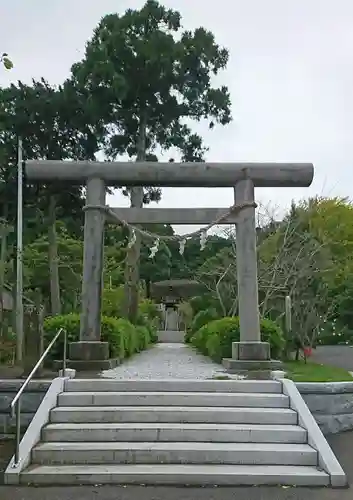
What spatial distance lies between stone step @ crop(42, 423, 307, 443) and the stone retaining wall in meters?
0.97

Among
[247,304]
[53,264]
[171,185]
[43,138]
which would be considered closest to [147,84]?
[43,138]

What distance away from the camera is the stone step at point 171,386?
6711 millimetres

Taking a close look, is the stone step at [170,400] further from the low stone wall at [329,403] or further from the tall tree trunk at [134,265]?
the tall tree trunk at [134,265]

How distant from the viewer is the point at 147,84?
1712cm

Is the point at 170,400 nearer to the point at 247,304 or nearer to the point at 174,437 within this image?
the point at 174,437

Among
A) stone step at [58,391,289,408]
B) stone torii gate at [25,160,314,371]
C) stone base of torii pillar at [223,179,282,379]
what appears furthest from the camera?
stone torii gate at [25,160,314,371]

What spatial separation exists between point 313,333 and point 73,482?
9892mm

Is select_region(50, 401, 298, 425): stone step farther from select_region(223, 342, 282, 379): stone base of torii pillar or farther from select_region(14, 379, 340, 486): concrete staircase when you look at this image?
select_region(223, 342, 282, 379): stone base of torii pillar

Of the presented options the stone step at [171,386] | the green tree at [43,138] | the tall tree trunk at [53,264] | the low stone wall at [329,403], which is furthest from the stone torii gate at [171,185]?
the tall tree trunk at [53,264]

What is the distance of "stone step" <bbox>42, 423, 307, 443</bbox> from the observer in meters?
5.80

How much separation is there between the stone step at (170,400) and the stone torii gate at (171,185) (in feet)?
7.67

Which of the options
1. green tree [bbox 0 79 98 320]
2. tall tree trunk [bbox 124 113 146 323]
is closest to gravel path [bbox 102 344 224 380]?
tall tree trunk [bbox 124 113 146 323]

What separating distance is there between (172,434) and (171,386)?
97 centimetres

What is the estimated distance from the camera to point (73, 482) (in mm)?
5070
